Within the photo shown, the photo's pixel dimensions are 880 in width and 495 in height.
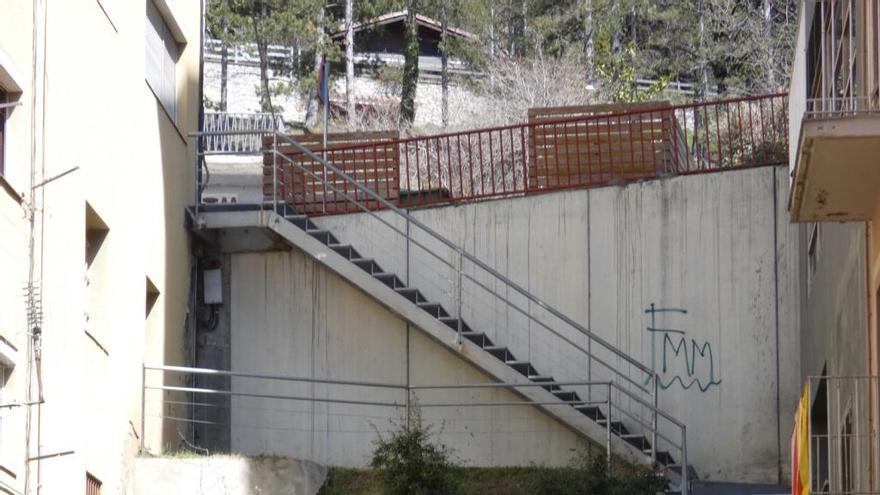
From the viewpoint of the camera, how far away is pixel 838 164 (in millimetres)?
11586

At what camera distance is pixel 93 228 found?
19.8 metres

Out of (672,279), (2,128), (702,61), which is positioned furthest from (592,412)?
(702,61)

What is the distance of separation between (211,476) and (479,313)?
4968mm

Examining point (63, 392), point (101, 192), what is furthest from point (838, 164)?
point (101, 192)

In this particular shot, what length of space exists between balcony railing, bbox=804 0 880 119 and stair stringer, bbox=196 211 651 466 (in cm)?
576

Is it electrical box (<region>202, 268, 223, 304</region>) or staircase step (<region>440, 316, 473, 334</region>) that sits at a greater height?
electrical box (<region>202, 268, 223, 304</region>)

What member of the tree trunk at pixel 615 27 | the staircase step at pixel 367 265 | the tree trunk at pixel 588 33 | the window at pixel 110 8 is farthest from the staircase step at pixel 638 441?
the tree trunk at pixel 615 27

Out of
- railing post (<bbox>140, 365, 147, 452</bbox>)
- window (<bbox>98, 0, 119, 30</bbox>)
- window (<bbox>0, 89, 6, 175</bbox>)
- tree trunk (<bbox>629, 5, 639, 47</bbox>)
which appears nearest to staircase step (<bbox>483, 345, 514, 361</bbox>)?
railing post (<bbox>140, 365, 147, 452</bbox>)

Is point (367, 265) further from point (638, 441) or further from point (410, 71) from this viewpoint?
point (410, 71)

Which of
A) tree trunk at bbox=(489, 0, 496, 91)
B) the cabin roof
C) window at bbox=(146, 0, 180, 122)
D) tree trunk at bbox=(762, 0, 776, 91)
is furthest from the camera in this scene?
the cabin roof

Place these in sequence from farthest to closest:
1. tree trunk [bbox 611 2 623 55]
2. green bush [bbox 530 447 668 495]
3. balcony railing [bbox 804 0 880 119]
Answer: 1. tree trunk [bbox 611 2 623 55]
2. green bush [bbox 530 447 668 495]
3. balcony railing [bbox 804 0 880 119]

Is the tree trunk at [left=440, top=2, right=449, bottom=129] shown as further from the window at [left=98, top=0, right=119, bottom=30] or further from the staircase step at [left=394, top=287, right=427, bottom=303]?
the window at [left=98, top=0, right=119, bottom=30]

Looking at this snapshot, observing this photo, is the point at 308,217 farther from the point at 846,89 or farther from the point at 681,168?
the point at 846,89

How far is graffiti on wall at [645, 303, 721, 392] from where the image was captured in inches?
907
